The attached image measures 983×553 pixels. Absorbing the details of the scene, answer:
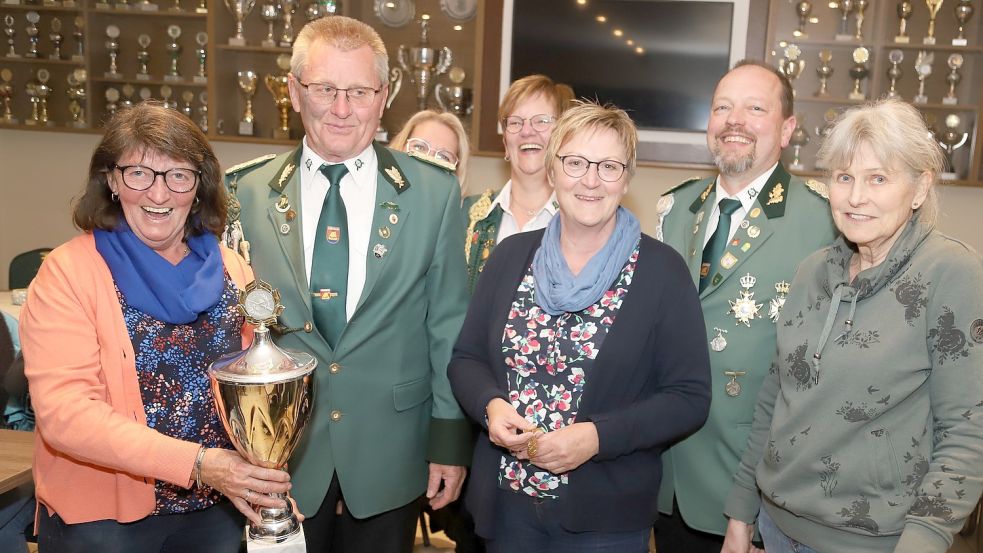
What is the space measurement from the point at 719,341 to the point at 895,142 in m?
0.70

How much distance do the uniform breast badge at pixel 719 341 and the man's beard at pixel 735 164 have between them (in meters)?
0.48

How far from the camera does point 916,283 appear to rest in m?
1.59

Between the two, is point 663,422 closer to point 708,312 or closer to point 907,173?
point 708,312

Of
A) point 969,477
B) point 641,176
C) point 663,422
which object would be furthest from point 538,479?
point 641,176

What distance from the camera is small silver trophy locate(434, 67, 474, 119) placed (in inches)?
208

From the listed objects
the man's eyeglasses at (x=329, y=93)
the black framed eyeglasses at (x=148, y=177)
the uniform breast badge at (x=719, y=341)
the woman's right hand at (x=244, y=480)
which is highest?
the man's eyeglasses at (x=329, y=93)

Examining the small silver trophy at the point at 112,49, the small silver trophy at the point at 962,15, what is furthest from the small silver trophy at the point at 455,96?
the small silver trophy at the point at 962,15

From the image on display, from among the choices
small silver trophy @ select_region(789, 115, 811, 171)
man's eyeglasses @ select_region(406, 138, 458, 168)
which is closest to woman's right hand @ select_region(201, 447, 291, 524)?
man's eyeglasses @ select_region(406, 138, 458, 168)

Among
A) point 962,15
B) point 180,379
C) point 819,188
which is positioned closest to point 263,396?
point 180,379

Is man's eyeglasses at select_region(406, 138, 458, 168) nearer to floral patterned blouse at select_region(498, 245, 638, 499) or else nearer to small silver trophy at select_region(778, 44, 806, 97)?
floral patterned blouse at select_region(498, 245, 638, 499)

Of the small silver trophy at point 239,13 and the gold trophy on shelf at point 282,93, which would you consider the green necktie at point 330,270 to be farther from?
the small silver trophy at point 239,13

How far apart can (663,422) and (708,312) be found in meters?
0.47

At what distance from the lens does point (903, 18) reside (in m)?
4.88

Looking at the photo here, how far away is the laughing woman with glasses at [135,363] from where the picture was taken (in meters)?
1.58
